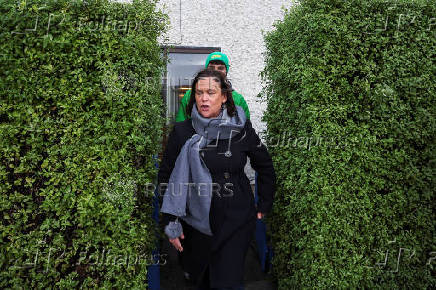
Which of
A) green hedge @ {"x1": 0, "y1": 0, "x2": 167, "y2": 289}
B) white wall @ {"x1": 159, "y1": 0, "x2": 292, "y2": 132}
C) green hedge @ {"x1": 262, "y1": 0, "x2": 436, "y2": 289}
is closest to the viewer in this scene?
green hedge @ {"x1": 0, "y1": 0, "x2": 167, "y2": 289}

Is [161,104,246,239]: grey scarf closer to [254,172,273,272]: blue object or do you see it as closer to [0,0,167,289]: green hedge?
[0,0,167,289]: green hedge

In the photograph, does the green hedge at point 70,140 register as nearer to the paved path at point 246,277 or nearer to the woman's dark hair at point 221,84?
the woman's dark hair at point 221,84

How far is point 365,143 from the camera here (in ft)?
7.98

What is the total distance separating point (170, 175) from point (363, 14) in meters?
2.12

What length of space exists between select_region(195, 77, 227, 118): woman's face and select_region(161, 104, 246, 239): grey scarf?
0.06m

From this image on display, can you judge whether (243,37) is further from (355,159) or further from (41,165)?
(41,165)

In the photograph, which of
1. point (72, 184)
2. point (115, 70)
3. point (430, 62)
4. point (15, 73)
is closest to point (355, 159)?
point (430, 62)

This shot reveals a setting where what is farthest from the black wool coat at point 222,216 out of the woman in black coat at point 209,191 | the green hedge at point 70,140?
the green hedge at point 70,140

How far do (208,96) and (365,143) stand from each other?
1.44m

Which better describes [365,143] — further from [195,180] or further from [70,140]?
[70,140]

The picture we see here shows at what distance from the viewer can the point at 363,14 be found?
239 cm

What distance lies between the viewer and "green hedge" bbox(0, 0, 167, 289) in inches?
85.9

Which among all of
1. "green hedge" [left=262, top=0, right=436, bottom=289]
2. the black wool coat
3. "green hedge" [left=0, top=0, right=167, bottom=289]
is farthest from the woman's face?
"green hedge" [left=262, top=0, right=436, bottom=289]

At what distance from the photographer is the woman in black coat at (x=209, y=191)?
6.86 feet
